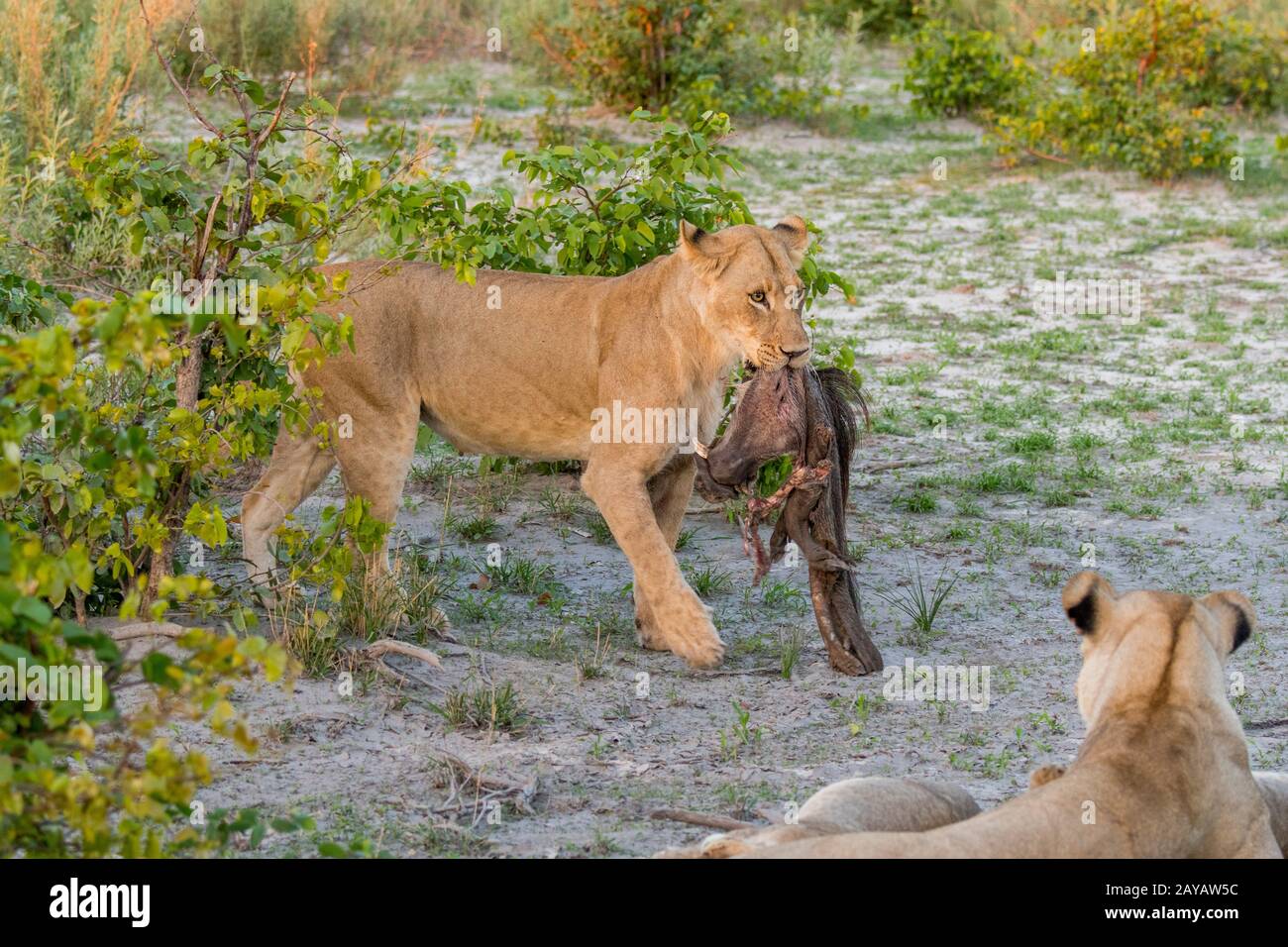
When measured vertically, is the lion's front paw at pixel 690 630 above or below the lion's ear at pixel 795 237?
below

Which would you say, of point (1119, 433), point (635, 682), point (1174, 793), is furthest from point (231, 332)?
point (1119, 433)

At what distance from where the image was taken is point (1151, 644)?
3.95 metres

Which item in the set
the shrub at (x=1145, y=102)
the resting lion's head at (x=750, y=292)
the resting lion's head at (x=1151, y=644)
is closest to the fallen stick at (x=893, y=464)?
the resting lion's head at (x=750, y=292)

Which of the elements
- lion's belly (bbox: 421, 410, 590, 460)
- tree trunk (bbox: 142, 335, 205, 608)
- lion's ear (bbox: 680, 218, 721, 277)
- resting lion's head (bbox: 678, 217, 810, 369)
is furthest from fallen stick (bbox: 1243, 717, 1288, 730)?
tree trunk (bbox: 142, 335, 205, 608)

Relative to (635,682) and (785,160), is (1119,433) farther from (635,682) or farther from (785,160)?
(785,160)

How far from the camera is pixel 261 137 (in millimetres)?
5703

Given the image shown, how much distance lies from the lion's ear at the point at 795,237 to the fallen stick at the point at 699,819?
2.22 meters

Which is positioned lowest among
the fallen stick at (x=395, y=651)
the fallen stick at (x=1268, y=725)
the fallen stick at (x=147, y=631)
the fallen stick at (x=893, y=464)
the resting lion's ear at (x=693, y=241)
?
the fallen stick at (x=1268, y=725)

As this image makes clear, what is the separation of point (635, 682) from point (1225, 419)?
179 inches

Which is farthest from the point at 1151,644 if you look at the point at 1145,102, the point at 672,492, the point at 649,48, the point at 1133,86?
the point at 649,48

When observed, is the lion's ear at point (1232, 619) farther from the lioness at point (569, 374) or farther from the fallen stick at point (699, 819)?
the lioness at point (569, 374)

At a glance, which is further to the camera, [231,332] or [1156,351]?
[1156,351]

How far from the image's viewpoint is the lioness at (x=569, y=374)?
6000 millimetres

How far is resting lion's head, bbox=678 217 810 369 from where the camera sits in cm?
586
